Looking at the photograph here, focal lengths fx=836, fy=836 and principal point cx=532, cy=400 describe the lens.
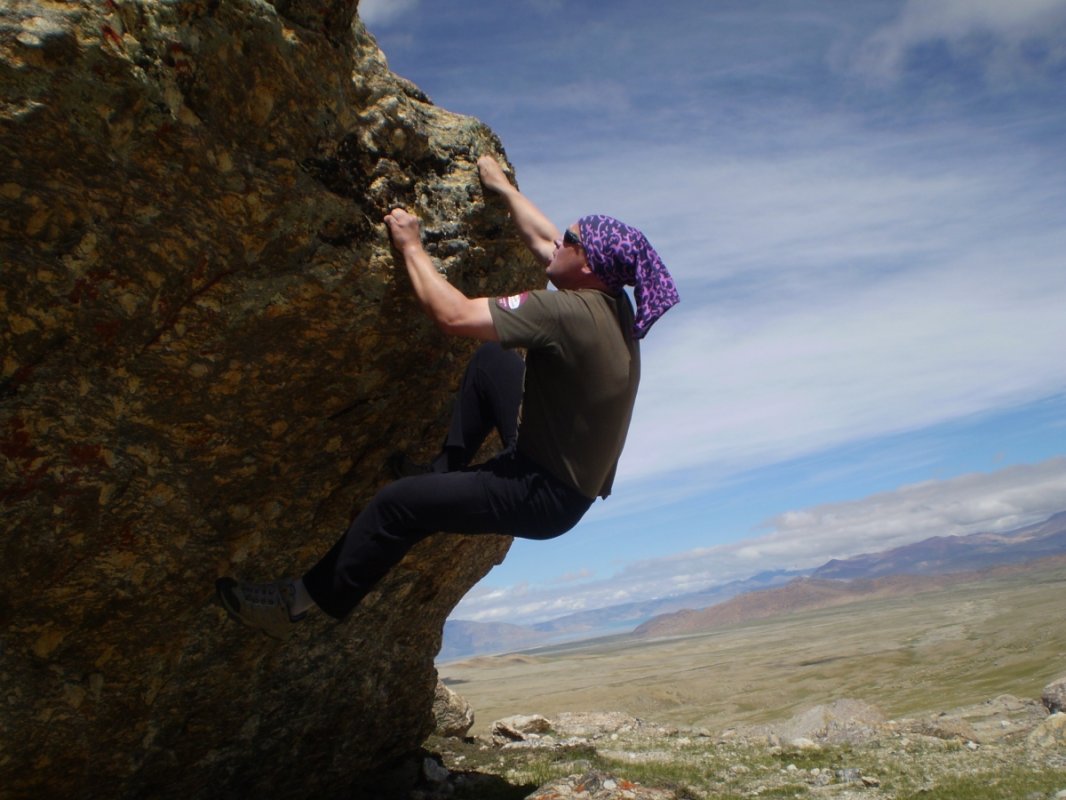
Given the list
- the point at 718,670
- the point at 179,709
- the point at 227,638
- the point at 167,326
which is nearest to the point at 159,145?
the point at 167,326

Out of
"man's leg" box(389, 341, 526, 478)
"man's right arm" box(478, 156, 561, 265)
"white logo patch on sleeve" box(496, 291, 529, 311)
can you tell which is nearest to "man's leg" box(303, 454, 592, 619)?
"man's leg" box(389, 341, 526, 478)

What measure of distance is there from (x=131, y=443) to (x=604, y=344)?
324cm

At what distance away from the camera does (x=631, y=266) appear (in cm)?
567

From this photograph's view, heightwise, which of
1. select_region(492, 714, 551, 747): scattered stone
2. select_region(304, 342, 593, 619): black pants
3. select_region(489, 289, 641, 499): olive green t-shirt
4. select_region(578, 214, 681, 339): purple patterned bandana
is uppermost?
select_region(578, 214, 681, 339): purple patterned bandana

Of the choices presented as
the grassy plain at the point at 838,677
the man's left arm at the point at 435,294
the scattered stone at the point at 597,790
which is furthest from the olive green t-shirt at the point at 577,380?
the grassy plain at the point at 838,677

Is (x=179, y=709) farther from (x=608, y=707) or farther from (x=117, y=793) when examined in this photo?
(x=608, y=707)

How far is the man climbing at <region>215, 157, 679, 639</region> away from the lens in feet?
17.9

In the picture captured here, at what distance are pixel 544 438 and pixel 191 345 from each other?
7.95 feet

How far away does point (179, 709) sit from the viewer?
6891 mm

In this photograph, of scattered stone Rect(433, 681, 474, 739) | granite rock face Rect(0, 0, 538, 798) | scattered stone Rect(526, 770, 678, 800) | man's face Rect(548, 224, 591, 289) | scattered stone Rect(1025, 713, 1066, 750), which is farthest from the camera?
scattered stone Rect(433, 681, 474, 739)

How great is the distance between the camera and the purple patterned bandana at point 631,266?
567 centimetres

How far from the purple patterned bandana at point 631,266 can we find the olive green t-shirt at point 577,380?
0.35ft

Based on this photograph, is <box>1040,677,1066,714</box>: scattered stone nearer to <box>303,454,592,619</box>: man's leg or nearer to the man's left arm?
<box>303,454,592,619</box>: man's leg

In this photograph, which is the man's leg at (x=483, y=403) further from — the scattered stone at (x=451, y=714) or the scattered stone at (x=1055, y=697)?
the scattered stone at (x=1055, y=697)
